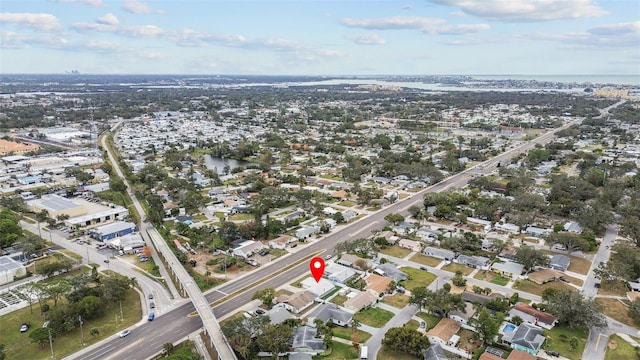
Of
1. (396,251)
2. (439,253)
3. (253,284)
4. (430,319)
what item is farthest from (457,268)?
(253,284)

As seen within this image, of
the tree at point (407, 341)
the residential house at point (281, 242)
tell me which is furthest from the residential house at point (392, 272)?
the residential house at point (281, 242)

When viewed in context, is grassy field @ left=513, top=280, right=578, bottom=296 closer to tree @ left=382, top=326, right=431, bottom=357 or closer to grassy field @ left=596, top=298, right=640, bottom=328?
grassy field @ left=596, top=298, right=640, bottom=328

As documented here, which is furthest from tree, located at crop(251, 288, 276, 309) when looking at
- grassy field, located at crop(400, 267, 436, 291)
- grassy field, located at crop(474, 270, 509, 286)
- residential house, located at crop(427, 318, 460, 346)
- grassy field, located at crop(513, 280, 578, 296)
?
grassy field, located at crop(513, 280, 578, 296)

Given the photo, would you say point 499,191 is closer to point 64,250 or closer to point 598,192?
point 598,192

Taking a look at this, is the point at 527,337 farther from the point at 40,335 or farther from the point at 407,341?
the point at 40,335

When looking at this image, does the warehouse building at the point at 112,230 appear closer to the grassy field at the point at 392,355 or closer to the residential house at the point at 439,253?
the residential house at the point at 439,253

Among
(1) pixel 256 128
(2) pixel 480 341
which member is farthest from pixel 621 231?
(1) pixel 256 128
